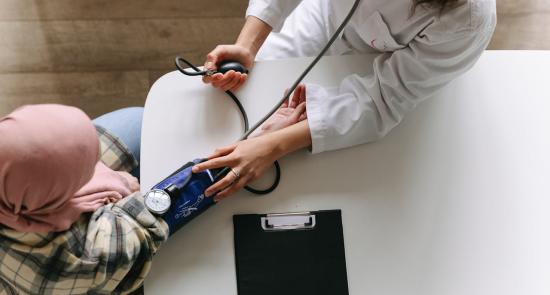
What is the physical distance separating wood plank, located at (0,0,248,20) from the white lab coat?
607 mm

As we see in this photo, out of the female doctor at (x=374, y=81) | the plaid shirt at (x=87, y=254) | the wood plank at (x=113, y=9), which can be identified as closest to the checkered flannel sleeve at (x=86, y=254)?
the plaid shirt at (x=87, y=254)

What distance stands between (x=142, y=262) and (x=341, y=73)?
0.42 meters

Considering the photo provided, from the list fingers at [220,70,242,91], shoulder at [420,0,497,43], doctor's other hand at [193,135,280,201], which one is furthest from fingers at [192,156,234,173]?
shoulder at [420,0,497,43]

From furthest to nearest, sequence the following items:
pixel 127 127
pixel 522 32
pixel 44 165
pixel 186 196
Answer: pixel 522 32, pixel 127 127, pixel 186 196, pixel 44 165

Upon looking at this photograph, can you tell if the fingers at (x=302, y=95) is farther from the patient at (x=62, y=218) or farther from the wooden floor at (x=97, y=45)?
the wooden floor at (x=97, y=45)

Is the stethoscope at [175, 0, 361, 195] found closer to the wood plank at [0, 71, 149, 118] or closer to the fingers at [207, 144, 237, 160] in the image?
the fingers at [207, 144, 237, 160]

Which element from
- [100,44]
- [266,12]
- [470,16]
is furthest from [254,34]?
[100,44]

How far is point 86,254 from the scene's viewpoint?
2.14 ft

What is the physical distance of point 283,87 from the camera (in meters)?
0.80

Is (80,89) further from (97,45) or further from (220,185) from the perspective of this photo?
(220,185)

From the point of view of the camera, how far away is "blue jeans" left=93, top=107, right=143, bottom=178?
902mm

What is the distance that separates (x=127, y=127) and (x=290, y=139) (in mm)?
335

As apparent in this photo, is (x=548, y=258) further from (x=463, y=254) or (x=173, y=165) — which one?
(x=173, y=165)

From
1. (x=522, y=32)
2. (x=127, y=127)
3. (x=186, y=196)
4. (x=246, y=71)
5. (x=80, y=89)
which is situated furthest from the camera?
(x=522, y=32)
